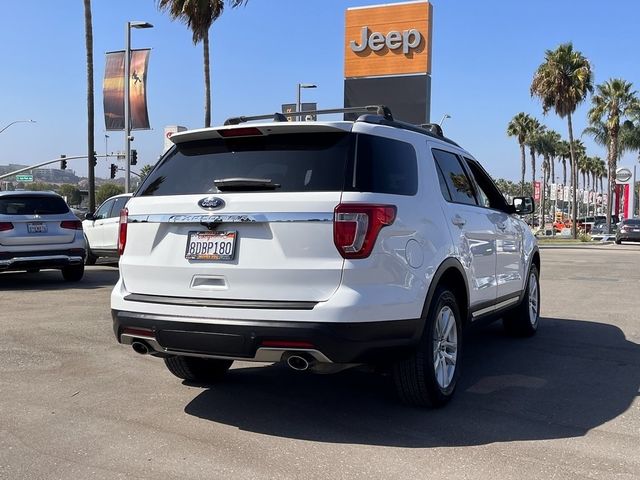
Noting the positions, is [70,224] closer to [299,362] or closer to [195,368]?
[195,368]

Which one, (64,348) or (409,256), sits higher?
(409,256)

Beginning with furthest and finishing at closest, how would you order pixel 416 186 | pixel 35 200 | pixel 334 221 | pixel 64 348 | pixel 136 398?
pixel 35 200, pixel 64 348, pixel 136 398, pixel 416 186, pixel 334 221

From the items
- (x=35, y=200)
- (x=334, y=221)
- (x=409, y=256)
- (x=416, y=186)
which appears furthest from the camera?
(x=35, y=200)

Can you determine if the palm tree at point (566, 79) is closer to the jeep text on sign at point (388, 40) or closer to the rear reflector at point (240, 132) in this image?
the jeep text on sign at point (388, 40)

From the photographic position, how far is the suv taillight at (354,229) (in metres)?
4.03

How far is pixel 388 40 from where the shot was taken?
29.9m

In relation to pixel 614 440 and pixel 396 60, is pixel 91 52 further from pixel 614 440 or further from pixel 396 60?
pixel 614 440

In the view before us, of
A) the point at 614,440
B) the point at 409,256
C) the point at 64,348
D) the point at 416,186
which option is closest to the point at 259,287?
the point at 409,256

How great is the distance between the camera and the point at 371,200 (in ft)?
13.5

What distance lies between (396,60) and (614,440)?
27.2 meters

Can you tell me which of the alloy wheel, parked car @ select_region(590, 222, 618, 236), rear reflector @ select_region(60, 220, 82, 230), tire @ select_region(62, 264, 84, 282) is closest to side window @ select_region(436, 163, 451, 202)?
the alloy wheel

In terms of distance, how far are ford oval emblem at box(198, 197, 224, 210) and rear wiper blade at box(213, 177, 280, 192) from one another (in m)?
0.10

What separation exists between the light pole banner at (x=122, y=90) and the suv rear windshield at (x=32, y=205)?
13.9 m

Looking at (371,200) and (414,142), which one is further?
(414,142)
